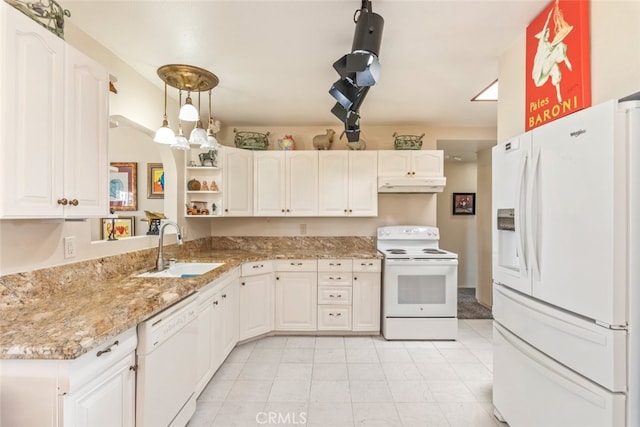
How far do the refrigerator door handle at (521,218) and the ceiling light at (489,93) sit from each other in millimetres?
1489

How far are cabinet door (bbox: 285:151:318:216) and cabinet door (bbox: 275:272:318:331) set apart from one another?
79cm

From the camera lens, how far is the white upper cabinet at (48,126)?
3.84 feet

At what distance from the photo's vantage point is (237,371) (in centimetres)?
261

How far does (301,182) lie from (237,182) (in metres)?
0.77

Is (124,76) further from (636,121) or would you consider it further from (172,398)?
(636,121)

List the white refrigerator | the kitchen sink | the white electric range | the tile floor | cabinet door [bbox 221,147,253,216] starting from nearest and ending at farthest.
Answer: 1. the white refrigerator
2. the tile floor
3. the kitchen sink
4. the white electric range
5. cabinet door [bbox 221,147,253,216]

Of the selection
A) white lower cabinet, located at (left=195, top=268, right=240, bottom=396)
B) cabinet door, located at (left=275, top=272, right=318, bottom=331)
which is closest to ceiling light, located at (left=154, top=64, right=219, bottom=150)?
white lower cabinet, located at (left=195, top=268, right=240, bottom=396)

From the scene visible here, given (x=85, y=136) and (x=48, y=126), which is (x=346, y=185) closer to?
(x=85, y=136)

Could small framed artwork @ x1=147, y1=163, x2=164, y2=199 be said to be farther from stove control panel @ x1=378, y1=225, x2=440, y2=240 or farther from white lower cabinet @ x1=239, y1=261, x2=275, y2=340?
stove control panel @ x1=378, y1=225, x2=440, y2=240

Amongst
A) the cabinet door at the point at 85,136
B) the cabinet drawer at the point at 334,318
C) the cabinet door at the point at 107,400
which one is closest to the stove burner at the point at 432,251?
the cabinet drawer at the point at 334,318

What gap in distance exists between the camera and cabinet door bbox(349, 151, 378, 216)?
3.68 metres

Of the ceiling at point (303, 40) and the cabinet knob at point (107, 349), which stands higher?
the ceiling at point (303, 40)

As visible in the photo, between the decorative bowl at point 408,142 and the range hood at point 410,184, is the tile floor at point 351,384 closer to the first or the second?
the range hood at point 410,184

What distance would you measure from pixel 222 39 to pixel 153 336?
6.21ft
